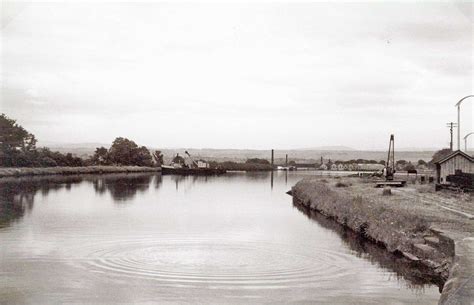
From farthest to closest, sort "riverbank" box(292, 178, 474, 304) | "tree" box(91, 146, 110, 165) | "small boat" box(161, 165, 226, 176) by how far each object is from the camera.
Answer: "small boat" box(161, 165, 226, 176) < "tree" box(91, 146, 110, 165) < "riverbank" box(292, 178, 474, 304)

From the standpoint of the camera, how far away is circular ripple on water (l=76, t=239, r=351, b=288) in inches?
663

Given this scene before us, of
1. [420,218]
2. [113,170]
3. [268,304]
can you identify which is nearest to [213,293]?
[268,304]

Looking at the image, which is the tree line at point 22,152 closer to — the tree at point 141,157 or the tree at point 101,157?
the tree at point 101,157

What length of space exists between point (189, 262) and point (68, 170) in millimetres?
74680

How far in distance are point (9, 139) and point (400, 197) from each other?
190 feet

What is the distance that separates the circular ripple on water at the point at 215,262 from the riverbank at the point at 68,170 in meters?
54.7

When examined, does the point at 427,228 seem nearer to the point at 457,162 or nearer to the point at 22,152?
the point at 457,162

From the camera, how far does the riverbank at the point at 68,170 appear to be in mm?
74000

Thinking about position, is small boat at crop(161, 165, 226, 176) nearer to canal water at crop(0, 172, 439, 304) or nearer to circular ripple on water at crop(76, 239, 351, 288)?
canal water at crop(0, 172, 439, 304)

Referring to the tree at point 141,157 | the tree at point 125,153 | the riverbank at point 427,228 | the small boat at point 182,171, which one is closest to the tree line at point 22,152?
the tree at point 125,153

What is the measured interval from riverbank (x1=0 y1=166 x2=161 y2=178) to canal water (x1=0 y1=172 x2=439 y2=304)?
135 feet

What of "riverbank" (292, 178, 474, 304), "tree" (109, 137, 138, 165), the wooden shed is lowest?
"riverbank" (292, 178, 474, 304)

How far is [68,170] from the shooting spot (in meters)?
89.8

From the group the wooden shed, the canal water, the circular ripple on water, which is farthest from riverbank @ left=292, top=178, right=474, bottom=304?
the wooden shed
